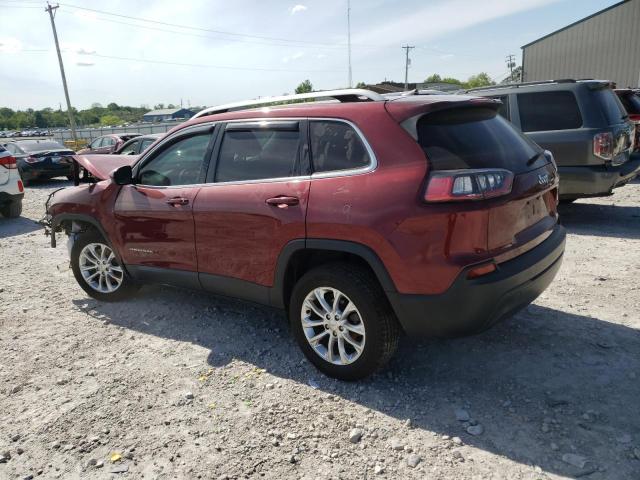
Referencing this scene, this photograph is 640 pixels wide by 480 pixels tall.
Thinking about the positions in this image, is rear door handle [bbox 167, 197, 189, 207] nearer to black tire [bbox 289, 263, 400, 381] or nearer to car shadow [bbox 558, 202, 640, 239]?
black tire [bbox 289, 263, 400, 381]

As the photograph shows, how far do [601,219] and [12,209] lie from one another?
10.6 metres

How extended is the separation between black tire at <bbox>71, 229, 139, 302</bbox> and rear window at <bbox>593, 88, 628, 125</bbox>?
20.0ft

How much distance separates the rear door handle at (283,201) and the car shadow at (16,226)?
23.4 ft

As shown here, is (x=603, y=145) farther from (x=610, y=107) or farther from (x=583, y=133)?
(x=610, y=107)

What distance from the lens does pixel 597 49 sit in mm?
26172

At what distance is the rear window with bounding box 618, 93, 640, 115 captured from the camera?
8.97 meters

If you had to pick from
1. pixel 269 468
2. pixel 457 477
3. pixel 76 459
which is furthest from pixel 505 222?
pixel 76 459

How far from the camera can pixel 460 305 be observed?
260cm

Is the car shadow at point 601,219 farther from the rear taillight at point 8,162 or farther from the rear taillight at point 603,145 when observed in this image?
the rear taillight at point 8,162

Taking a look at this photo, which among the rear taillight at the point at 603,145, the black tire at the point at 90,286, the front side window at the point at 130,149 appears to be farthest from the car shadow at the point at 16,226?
the rear taillight at the point at 603,145

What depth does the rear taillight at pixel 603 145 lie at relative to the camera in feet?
20.3

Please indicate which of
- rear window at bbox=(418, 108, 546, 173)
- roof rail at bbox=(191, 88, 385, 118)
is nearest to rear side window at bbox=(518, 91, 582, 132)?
rear window at bbox=(418, 108, 546, 173)

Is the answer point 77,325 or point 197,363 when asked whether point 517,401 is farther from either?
point 77,325

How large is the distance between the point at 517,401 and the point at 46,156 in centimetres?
1544
